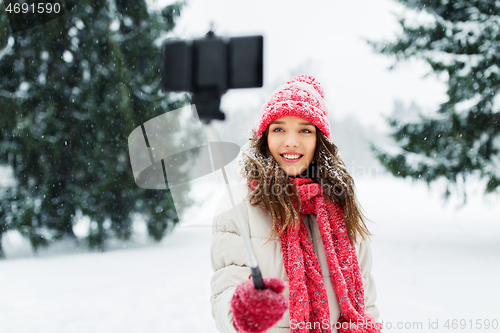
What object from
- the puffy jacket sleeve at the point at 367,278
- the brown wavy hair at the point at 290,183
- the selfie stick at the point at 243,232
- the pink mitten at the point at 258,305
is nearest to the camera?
the selfie stick at the point at 243,232

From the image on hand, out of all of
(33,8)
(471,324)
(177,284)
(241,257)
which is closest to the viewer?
(241,257)

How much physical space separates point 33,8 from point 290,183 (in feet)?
25.0

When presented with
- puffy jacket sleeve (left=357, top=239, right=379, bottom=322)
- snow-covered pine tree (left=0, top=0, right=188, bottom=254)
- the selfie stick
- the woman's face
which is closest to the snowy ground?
snow-covered pine tree (left=0, top=0, right=188, bottom=254)

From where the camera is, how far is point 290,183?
1617 millimetres

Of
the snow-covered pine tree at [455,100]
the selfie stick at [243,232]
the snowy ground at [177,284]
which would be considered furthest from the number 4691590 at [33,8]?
the selfie stick at [243,232]

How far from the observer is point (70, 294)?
4945 mm

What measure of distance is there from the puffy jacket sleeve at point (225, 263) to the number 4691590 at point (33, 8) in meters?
7.30

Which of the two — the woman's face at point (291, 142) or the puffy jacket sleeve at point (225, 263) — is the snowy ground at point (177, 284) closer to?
the puffy jacket sleeve at point (225, 263)

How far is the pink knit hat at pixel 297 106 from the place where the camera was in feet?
5.34

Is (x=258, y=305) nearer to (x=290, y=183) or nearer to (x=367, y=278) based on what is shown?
(x=290, y=183)

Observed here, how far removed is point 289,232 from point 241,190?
299 millimetres

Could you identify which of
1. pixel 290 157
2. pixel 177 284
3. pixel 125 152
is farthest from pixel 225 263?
pixel 125 152

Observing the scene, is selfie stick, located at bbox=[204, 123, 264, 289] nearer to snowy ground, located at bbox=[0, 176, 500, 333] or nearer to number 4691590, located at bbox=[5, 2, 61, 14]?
snowy ground, located at bbox=[0, 176, 500, 333]

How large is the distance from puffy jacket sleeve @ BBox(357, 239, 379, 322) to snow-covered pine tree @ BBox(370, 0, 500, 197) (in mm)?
5221
